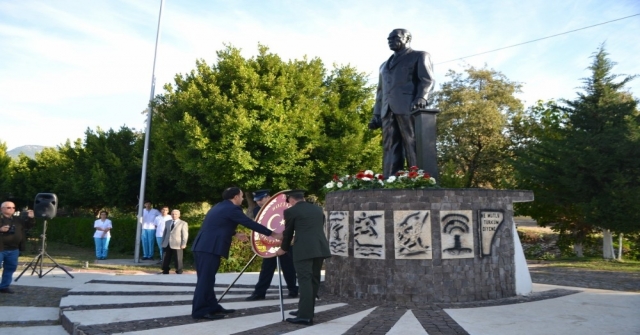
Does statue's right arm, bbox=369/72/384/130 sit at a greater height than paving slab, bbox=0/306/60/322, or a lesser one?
greater

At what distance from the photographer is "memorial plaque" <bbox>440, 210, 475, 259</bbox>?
7.46 metres

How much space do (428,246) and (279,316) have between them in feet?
8.16

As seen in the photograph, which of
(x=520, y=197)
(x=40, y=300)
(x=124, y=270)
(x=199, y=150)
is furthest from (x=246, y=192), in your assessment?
(x=520, y=197)

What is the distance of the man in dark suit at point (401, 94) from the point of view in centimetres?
902

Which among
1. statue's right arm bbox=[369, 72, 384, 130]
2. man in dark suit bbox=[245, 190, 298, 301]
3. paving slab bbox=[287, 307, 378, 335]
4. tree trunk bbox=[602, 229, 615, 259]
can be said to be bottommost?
paving slab bbox=[287, 307, 378, 335]

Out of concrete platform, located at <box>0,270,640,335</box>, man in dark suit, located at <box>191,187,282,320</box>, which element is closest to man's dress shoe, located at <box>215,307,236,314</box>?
man in dark suit, located at <box>191,187,282,320</box>

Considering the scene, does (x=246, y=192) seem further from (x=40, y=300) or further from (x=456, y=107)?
(x=456, y=107)

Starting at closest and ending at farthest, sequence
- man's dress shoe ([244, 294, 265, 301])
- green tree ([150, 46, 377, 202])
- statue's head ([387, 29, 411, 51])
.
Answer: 1. man's dress shoe ([244, 294, 265, 301])
2. statue's head ([387, 29, 411, 51])
3. green tree ([150, 46, 377, 202])

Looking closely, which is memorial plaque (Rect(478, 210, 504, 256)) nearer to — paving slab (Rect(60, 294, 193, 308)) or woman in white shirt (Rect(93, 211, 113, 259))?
paving slab (Rect(60, 294, 193, 308))

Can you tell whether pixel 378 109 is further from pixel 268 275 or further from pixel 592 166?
pixel 592 166

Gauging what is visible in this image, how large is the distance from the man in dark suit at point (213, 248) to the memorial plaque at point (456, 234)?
8.53ft

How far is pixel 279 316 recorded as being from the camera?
6.63m

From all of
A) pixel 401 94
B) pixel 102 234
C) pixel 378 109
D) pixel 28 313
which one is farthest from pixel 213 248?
pixel 102 234

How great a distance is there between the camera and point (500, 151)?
3316 centimetres
